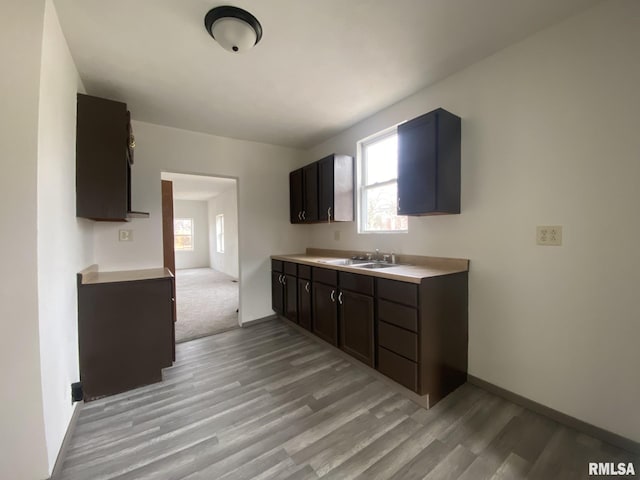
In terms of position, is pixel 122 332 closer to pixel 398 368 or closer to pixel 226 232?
pixel 398 368

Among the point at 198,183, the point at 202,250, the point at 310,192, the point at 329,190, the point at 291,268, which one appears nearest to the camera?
the point at 329,190

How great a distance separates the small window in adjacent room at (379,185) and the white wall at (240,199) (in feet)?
4.13

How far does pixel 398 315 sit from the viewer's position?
1.88 metres

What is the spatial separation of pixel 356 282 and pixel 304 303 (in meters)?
0.96

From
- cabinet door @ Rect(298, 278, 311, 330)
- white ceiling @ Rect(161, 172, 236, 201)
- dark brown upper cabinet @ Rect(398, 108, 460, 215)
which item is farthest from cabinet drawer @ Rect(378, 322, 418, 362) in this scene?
white ceiling @ Rect(161, 172, 236, 201)

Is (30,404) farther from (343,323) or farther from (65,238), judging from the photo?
(343,323)

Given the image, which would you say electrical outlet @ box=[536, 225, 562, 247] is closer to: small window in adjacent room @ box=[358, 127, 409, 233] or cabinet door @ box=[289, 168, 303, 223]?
small window in adjacent room @ box=[358, 127, 409, 233]

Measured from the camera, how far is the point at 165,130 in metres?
2.94

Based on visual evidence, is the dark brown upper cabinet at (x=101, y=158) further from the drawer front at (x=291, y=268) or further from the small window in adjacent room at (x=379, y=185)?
the small window in adjacent room at (x=379, y=185)

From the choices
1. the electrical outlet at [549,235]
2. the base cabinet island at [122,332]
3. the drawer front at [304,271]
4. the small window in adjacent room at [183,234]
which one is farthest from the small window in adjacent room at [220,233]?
the electrical outlet at [549,235]

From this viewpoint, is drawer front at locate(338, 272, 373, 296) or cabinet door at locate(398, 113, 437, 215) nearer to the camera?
cabinet door at locate(398, 113, 437, 215)

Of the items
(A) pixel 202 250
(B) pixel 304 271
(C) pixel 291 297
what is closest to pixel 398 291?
(B) pixel 304 271

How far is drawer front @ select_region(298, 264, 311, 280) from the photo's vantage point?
2.88 m

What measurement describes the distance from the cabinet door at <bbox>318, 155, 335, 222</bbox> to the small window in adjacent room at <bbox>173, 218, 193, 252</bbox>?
25.9 feet
